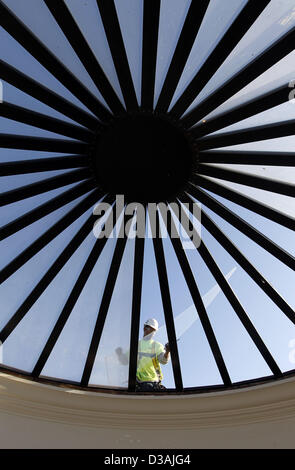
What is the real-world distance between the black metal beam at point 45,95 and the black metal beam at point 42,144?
17.8 inches

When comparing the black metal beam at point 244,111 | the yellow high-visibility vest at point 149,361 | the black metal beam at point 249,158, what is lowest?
the yellow high-visibility vest at point 149,361

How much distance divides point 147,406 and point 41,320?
3.07 m

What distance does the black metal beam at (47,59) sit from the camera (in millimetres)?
6525

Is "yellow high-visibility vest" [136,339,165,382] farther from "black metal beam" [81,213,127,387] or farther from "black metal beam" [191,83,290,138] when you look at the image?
"black metal beam" [191,83,290,138]

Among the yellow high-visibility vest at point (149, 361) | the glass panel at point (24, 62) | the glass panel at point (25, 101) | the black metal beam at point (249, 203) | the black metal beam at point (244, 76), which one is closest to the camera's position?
the black metal beam at point (244, 76)

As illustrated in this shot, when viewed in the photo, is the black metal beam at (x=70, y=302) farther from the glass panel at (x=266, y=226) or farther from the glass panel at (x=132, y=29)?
the glass panel at (x=132, y=29)

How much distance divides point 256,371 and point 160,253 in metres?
3.53

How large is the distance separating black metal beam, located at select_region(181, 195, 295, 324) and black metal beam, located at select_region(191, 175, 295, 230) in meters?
0.50

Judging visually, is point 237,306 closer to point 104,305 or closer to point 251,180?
point 104,305

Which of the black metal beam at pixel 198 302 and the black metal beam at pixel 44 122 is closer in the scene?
the black metal beam at pixel 44 122

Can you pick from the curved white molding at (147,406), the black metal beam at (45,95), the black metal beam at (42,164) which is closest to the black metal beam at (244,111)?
the black metal beam at (45,95)

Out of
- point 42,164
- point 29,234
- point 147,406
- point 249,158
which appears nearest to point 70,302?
point 29,234

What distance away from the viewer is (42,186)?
27.6 feet

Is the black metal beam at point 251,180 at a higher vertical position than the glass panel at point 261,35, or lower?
lower
